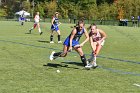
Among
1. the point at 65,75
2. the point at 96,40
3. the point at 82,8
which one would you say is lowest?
the point at 82,8

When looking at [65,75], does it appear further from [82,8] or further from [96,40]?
[82,8]

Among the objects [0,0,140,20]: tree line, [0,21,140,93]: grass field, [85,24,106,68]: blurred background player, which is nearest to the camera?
[0,21,140,93]: grass field

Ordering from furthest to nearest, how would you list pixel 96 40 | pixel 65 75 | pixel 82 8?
pixel 82 8, pixel 96 40, pixel 65 75

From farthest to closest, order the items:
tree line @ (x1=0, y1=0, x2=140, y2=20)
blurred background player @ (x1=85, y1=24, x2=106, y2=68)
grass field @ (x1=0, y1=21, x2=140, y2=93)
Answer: tree line @ (x1=0, y1=0, x2=140, y2=20)
blurred background player @ (x1=85, y1=24, x2=106, y2=68)
grass field @ (x1=0, y1=21, x2=140, y2=93)

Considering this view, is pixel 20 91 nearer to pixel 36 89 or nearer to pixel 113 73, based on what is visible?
pixel 36 89

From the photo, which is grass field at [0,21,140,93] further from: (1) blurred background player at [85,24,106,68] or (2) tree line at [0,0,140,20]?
(2) tree line at [0,0,140,20]

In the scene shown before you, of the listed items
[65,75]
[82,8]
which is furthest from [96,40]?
[82,8]

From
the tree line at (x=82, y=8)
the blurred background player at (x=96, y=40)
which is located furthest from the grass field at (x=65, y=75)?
the tree line at (x=82, y=8)

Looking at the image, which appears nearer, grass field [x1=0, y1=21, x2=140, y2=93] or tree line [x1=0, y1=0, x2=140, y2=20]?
grass field [x1=0, y1=21, x2=140, y2=93]

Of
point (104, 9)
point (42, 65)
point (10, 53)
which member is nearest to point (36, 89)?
point (42, 65)

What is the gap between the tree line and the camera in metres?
81.2

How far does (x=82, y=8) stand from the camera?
97562 mm

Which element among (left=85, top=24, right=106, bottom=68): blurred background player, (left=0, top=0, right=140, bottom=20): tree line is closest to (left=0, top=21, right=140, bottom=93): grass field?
(left=85, top=24, right=106, bottom=68): blurred background player

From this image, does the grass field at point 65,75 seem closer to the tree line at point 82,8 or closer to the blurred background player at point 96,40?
the blurred background player at point 96,40
